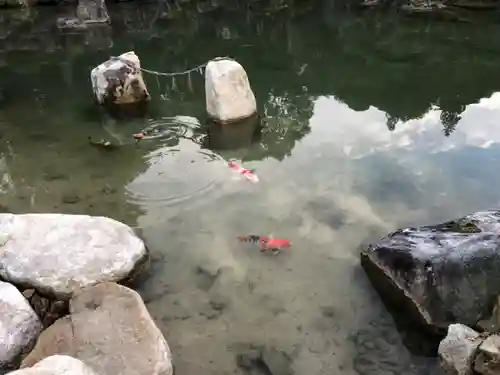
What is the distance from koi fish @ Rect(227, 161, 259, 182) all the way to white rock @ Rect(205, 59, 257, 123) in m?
1.38

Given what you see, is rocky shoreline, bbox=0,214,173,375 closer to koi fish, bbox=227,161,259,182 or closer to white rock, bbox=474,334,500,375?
koi fish, bbox=227,161,259,182

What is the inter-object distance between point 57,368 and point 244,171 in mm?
4438

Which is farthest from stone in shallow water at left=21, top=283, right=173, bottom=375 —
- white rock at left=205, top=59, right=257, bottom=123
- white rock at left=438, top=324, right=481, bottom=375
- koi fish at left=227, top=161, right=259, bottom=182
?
→ white rock at left=205, top=59, right=257, bottom=123

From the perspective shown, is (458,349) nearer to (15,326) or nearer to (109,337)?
(109,337)

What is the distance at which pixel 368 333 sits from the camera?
4.73 metres

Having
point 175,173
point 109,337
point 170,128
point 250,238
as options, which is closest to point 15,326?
point 109,337

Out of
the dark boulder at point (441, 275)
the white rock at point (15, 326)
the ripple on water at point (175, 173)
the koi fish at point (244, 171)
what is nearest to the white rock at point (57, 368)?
the white rock at point (15, 326)

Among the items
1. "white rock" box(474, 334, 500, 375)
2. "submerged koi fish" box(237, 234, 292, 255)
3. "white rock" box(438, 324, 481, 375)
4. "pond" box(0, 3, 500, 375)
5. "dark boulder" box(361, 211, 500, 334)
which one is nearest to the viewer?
"white rock" box(474, 334, 500, 375)

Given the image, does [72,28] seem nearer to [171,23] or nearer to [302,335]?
[171,23]

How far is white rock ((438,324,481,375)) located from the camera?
4.02 m

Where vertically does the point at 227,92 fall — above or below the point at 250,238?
above

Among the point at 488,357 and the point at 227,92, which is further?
the point at 227,92

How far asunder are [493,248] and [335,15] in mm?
14953

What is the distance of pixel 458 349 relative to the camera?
4.12 meters
